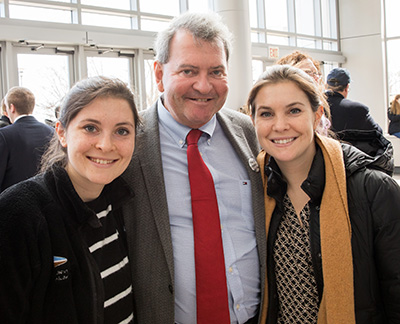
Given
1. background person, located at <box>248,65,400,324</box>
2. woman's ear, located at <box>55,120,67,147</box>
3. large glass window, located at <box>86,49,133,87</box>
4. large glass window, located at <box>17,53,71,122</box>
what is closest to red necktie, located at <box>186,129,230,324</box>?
background person, located at <box>248,65,400,324</box>

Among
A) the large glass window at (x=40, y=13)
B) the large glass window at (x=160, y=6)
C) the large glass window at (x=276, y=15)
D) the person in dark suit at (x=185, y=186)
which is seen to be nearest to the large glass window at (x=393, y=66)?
the large glass window at (x=276, y=15)

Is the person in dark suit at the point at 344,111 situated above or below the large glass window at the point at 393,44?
below

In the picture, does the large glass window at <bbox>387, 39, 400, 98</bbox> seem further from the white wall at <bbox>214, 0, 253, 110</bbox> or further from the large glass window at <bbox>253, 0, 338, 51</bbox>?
the white wall at <bbox>214, 0, 253, 110</bbox>

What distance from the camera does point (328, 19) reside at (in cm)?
1240

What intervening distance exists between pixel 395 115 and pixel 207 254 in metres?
8.93

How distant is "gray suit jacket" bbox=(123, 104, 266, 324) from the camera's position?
5.44ft

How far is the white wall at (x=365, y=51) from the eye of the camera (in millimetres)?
11812

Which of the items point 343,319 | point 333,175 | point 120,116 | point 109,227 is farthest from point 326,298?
point 120,116

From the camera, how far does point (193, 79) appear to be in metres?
1.89

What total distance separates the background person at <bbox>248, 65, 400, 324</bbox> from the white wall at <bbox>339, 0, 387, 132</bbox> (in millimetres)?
11032

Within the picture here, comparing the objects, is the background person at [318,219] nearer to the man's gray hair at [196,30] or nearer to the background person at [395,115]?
the man's gray hair at [196,30]

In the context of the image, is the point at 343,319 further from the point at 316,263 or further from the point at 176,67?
the point at 176,67

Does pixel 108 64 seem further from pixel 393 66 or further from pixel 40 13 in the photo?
pixel 393 66

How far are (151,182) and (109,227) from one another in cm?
28
